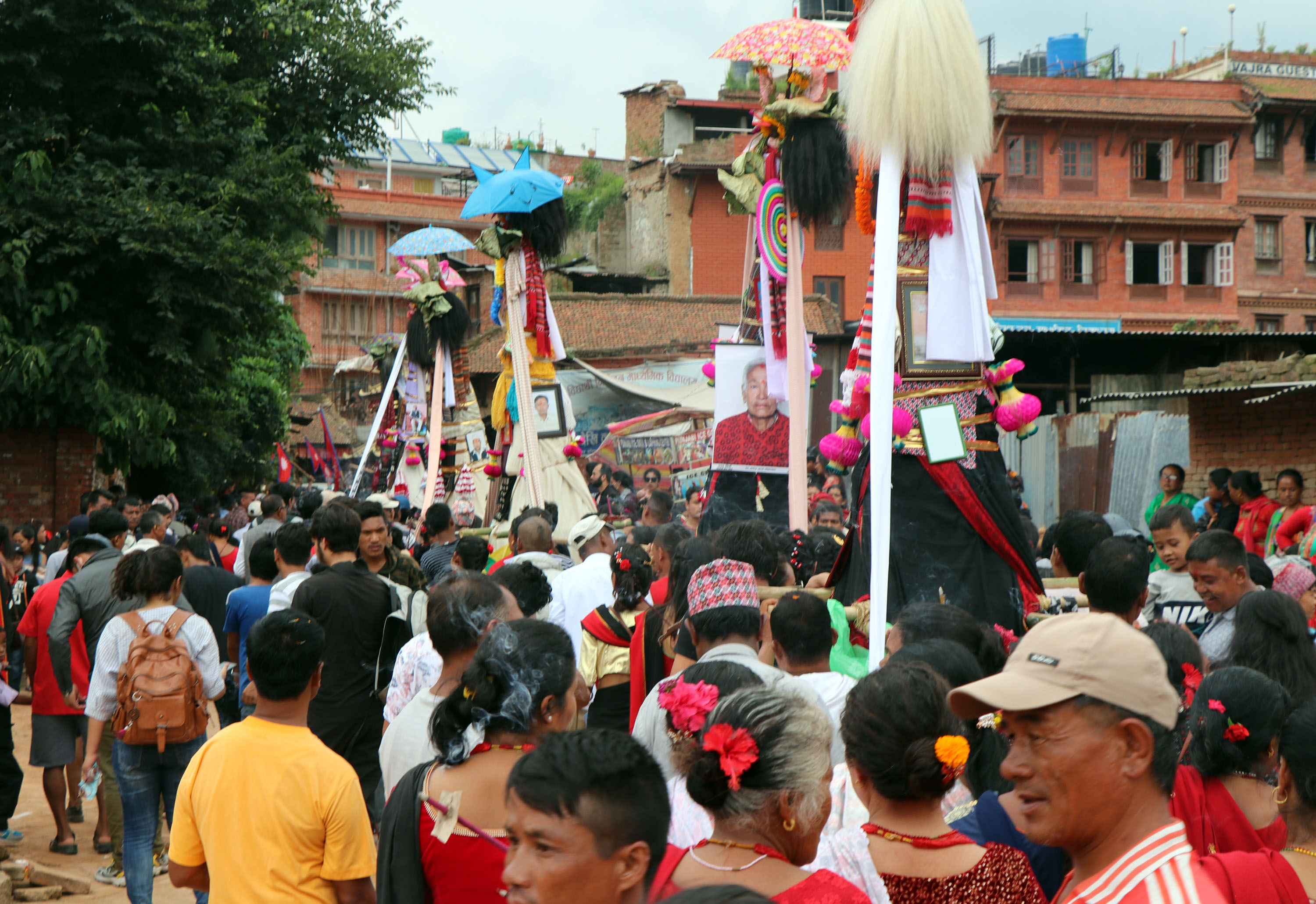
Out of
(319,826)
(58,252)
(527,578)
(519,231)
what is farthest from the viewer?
(58,252)

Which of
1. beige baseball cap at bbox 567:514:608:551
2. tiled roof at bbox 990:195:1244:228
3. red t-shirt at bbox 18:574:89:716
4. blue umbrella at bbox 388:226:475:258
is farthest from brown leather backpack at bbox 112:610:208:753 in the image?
tiled roof at bbox 990:195:1244:228

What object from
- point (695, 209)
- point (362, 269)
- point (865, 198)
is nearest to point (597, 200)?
point (695, 209)

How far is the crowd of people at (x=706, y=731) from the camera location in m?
2.19

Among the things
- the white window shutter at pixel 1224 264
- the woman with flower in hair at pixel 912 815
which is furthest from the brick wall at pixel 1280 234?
the woman with flower in hair at pixel 912 815

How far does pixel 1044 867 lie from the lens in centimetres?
289

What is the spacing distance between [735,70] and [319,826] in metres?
39.4

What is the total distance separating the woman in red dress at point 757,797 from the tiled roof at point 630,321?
84.0ft

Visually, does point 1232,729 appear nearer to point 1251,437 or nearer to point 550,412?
point 550,412

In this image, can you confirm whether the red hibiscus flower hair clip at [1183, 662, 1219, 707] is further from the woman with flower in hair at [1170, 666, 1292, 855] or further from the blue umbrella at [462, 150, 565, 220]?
the blue umbrella at [462, 150, 565, 220]

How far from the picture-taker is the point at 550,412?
11719 mm

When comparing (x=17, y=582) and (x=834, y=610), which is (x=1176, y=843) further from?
(x=17, y=582)

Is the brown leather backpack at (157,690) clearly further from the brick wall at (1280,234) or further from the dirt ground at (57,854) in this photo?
the brick wall at (1280,234)

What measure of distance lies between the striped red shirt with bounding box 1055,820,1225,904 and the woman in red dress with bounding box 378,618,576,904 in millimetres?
1371

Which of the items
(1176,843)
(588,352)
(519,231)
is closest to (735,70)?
(588,352)
